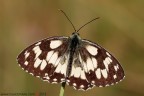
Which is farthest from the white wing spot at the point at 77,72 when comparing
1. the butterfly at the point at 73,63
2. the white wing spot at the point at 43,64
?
the white wing spot at the point at 43,64

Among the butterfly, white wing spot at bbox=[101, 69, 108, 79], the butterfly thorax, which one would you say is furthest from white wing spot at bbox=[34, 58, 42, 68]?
white wing spot at bbox=[101, 69, 108, 79]

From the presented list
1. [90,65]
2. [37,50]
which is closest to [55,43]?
[37,50]

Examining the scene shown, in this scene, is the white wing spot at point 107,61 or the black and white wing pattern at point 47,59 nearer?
the black and white wing pattern at point 47,59

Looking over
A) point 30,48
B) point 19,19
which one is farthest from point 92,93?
point 30,48

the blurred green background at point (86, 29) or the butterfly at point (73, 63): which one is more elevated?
the blurred green background at point (86, 29)

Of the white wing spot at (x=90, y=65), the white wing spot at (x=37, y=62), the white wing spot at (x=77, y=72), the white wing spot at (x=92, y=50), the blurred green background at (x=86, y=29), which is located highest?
the blurred green background at (x=86, y=29)

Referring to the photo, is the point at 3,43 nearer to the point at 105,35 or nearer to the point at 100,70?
the point at 105,35

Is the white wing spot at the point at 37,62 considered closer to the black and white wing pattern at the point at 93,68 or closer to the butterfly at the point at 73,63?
the butterfly at the point at 73,63
